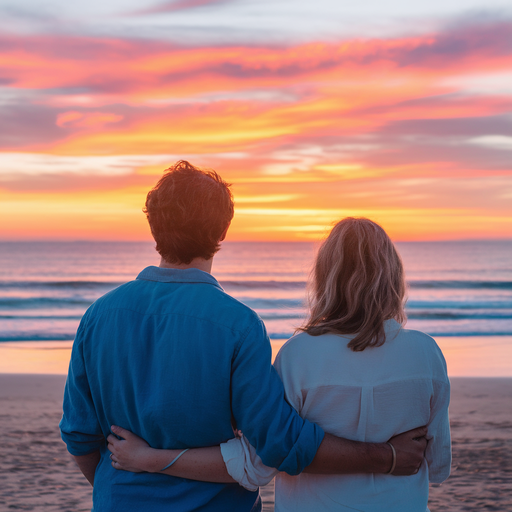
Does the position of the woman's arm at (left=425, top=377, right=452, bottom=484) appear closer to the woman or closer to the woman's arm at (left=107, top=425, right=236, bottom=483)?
the woman

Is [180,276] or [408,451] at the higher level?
[180,276]

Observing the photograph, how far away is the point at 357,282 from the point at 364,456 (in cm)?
55

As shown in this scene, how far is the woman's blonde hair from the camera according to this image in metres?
1.78

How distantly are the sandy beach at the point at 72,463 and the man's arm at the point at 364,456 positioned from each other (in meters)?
2.39

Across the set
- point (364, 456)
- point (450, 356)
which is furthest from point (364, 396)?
point (450, 356)

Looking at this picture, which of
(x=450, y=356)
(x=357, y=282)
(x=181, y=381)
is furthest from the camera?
(x=450, y=356)

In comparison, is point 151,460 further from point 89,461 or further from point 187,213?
point 187,213

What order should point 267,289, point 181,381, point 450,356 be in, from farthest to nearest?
point 267,289 < point 450,356 < point 181,381

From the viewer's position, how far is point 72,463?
14.9 feet

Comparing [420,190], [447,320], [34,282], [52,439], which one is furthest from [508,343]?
[420,190]

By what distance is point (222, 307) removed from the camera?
1.52 m

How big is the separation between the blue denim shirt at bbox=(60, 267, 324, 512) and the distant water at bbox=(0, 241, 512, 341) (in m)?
0.60

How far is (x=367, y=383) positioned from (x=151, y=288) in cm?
72

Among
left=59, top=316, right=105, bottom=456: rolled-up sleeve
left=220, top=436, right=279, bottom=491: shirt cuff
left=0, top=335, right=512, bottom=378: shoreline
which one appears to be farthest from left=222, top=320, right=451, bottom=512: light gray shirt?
left=0, top=335, right=512, bottom=378: shoreline
